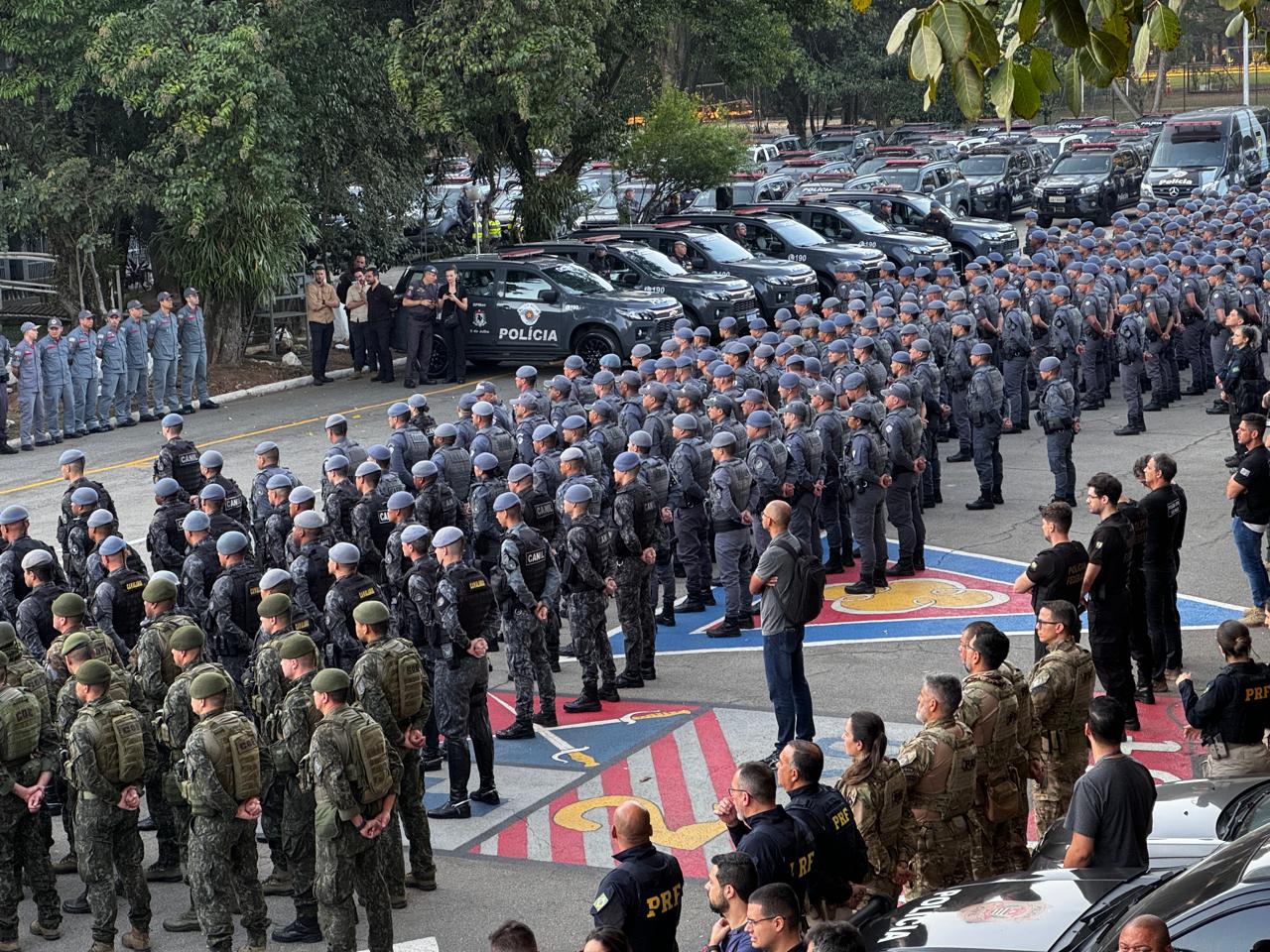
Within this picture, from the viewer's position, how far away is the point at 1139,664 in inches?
477

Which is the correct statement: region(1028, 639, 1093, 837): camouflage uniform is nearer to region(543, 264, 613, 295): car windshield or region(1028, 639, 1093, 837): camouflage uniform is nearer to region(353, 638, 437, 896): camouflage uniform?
region(353, 638, 437, 896): camouflage uniform

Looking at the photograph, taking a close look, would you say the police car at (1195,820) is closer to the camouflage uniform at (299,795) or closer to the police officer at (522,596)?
the camouflage uniform at (299,795)

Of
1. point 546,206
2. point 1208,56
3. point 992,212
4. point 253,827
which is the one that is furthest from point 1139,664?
point 1208,56

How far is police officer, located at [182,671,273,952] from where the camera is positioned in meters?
8.73

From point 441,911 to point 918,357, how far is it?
10070mm

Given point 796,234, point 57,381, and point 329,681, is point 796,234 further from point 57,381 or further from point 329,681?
point 329,681

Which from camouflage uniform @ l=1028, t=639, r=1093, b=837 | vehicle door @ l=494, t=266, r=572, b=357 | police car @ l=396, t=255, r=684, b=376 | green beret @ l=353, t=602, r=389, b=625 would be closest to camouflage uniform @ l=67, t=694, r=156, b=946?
green beret @ l=353, t=602, r=389, b=625

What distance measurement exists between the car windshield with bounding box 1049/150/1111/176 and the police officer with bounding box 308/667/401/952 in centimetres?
3598

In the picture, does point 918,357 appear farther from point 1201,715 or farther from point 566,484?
point 1201,715

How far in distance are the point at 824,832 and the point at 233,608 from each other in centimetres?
561

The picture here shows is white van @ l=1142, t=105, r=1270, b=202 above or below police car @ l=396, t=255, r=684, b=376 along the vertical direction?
above

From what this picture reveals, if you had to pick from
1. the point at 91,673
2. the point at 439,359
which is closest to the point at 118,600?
the point at 91,673

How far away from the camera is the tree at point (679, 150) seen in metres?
33.7

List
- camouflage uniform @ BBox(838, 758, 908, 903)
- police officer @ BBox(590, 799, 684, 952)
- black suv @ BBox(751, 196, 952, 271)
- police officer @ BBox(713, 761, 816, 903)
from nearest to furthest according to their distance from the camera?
police officer @ BBox(590, 799, 684, 952) < police officer @ BBox(713, 761, 816, 903) < camouflage uniform @ BBox(838, 758, 908, 903) < black suv @ BBox(751, 196, 952, 271)
